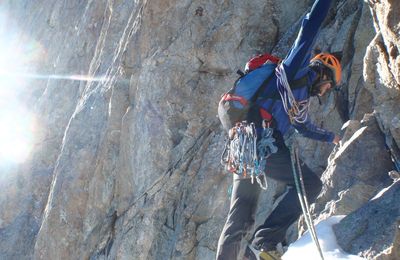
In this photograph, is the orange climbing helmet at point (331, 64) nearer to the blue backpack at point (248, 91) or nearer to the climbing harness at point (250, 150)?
the blue backpack at point (248, 91)

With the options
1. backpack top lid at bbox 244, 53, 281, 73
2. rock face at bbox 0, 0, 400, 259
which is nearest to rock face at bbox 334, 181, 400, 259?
rock face at bbox 0, 0, 400, 259

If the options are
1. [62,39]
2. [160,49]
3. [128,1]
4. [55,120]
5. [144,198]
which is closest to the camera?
[144,198]

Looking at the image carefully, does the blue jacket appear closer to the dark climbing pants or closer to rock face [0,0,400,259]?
the dark climbing pants

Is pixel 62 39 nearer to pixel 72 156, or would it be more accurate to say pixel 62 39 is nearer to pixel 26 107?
pixel 26 107

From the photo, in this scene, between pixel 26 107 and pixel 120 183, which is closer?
pixel 120 183

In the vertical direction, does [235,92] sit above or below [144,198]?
above

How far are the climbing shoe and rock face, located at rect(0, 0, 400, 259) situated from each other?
865mm

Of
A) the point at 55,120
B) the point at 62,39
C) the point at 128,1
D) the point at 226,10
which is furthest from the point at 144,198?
the point at 62,39

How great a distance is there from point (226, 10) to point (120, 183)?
4240 millimetres

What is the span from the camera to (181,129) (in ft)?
34.5

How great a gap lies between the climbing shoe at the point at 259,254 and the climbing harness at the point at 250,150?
73cm

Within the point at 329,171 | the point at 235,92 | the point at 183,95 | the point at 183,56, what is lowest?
the point at 329,171

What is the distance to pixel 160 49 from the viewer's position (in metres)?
11.5

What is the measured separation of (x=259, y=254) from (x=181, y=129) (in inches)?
188
